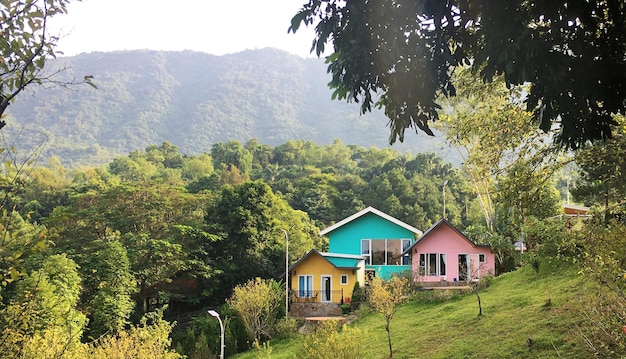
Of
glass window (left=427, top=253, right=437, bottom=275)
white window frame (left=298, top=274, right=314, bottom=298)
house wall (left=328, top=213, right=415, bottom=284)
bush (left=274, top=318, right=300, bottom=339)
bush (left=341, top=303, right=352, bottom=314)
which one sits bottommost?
bush (left=274, top=318, right=300, bottom=339)

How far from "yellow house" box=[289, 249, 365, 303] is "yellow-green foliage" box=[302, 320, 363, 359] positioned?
16089 millimetres

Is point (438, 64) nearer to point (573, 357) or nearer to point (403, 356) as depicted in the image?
point (573, 357)

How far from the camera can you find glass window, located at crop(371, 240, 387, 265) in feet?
111

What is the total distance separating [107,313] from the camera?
25.4 meters

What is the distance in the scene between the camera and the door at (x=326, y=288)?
30.9 metres

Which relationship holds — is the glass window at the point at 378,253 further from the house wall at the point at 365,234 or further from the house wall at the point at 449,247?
the house wall at the point at 449,247

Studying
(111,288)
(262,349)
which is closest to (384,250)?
(262,349)

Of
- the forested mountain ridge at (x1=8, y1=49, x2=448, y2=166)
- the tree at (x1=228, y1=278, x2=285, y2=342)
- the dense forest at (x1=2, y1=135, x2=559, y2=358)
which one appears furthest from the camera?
the forested mountain ridge at (x1=8, y1=49, x2=448, y2=166)

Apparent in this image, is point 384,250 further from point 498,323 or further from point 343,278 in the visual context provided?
point 498,323

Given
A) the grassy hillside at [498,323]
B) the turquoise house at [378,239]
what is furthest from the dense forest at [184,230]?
the turquoise house at [378,239]

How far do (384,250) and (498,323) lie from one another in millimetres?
17138

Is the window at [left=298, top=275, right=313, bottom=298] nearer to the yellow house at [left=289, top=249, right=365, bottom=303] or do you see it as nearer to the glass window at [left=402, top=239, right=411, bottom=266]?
the yellow house at [left=289, top=249, right=365, bottom=303]

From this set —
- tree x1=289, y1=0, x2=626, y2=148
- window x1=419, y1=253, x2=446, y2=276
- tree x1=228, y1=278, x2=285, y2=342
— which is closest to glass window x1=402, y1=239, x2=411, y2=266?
window x1=419, y1=253, x2=446, y2=276

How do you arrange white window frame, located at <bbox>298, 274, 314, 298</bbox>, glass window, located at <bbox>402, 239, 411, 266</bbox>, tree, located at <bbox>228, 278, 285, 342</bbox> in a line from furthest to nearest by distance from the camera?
glass window, located at <bbox>402, 239, 411, 266</bbox>
white window frame, located at <bbox>298, 274, 314, 298</bbox>
tree, located at <bbox>228, 278, 285, 342</bbox>
